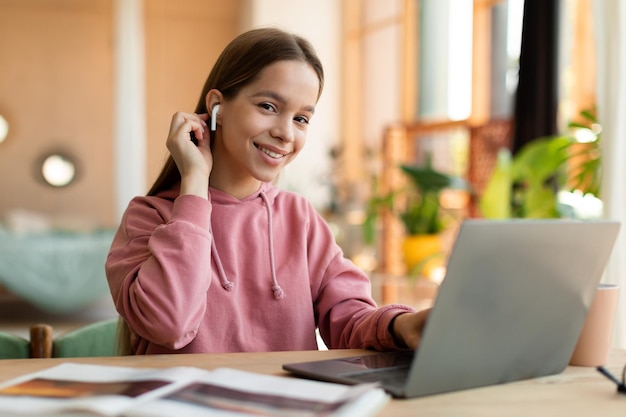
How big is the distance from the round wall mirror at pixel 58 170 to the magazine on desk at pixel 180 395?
6204mm

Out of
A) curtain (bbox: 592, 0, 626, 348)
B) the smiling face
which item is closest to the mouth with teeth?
the smiling face

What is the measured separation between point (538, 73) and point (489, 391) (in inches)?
143

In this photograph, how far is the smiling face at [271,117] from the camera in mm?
1387

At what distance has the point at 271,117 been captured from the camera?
4.57ft

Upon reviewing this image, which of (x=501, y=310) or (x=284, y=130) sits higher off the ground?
(x=284, y=130)

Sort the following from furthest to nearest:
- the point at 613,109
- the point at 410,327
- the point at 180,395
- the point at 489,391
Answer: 1. the point at 613,109
2. the point at 410,327
3. the point at 489,391
4. the point at 180,395

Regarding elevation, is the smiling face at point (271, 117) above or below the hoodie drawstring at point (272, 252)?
above

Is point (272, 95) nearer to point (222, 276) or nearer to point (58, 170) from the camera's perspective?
point (222, 276)

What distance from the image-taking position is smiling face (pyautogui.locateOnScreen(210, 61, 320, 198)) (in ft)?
4.55

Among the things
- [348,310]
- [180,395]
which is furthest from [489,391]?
[348,310]

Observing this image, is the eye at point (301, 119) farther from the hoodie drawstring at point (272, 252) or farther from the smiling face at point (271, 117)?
the hoodie drawstring at point (272, 252)

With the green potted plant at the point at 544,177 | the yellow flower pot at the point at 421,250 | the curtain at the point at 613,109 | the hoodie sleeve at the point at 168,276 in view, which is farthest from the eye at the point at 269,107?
the yellow flower pot at the point at 421,250

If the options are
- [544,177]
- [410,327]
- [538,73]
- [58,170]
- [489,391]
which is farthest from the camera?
[58,170]

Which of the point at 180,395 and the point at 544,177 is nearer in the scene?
the point at 180,395
